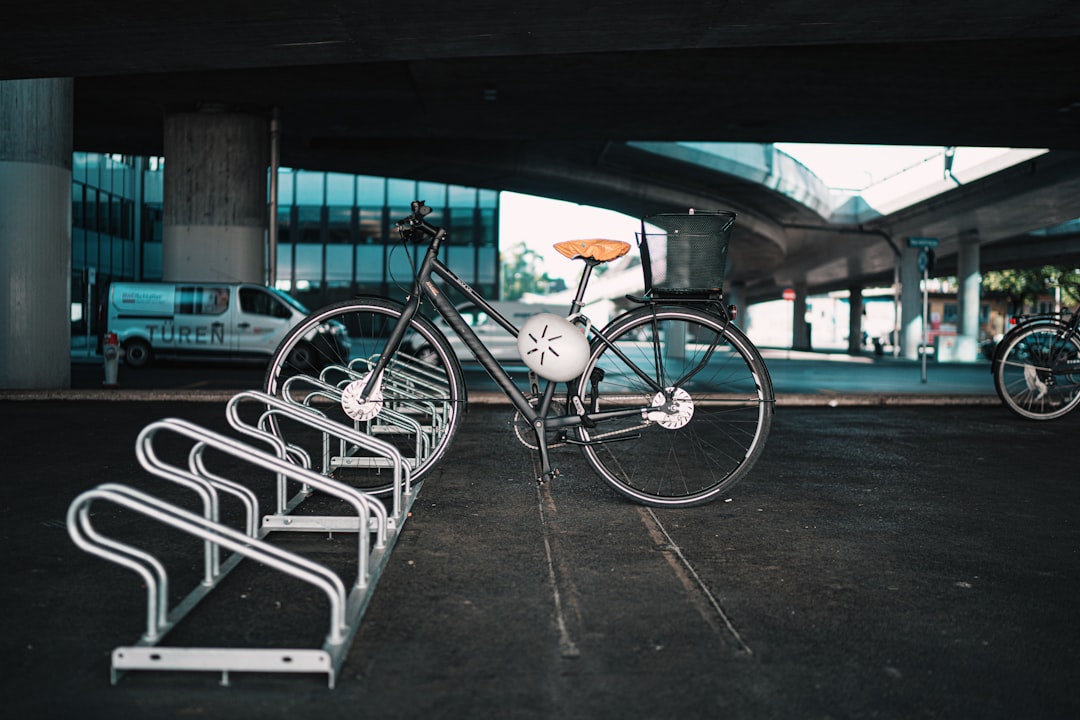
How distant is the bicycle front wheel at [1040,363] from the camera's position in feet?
30.2

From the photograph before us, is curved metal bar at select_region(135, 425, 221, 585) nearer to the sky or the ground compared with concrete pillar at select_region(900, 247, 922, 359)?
nearer to the ground

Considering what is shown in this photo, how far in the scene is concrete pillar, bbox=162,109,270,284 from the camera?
17.8 metres

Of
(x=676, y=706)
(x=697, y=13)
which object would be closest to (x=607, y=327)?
(x=676, y=706)

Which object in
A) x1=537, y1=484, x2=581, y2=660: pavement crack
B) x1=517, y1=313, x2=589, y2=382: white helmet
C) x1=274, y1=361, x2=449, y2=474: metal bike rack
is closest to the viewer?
x1=537, y1=484, x2=581, y2=660: pavement crack

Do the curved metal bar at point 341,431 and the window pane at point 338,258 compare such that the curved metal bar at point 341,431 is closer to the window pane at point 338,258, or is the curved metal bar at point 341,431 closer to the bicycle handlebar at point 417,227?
the bicycle handlebar at point 417,227

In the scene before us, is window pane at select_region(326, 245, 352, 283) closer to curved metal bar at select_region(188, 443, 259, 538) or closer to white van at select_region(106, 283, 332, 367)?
white van at select_region(106, 283, 332, 367)

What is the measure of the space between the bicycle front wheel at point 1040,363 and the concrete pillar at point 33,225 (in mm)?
10542

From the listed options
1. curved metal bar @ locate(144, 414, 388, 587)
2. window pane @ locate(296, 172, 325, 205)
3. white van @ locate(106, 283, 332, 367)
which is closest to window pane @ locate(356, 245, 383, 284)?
window pane @ locate(296, 172, 325, 205)

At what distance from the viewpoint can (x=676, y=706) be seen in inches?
96.9

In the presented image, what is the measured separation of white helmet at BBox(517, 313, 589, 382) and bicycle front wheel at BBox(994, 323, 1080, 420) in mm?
6258

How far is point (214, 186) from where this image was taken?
1791 cm

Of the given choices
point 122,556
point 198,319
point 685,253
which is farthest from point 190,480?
point 198,319

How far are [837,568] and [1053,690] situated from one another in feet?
4.12

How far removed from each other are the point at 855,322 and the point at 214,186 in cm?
4354
